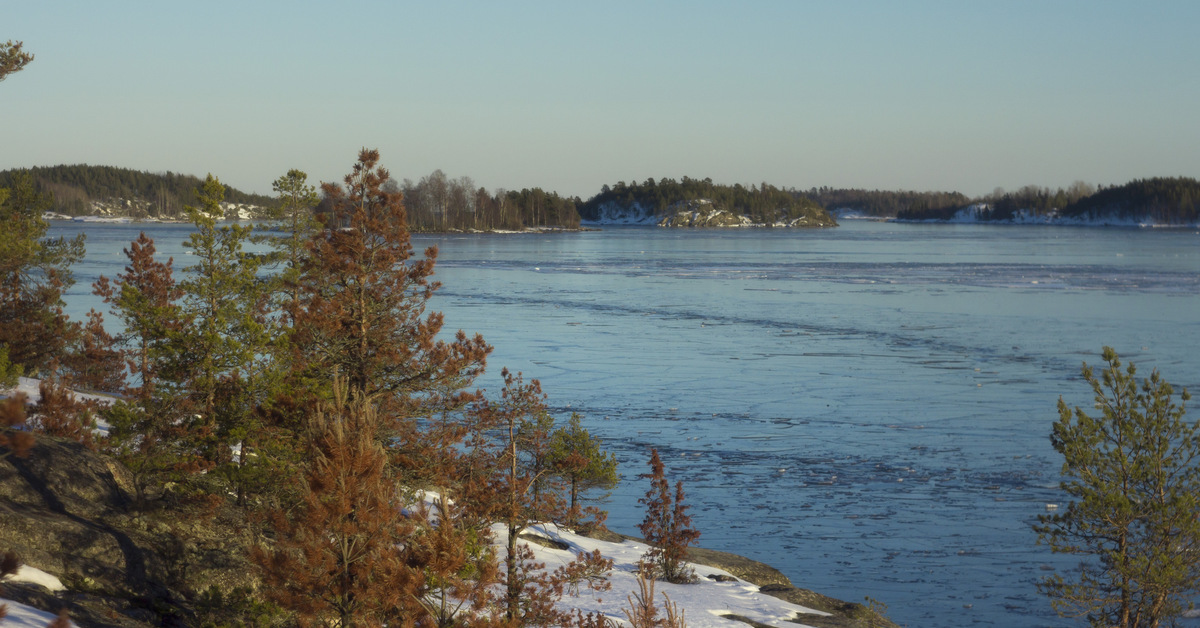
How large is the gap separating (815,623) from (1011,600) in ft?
11.1

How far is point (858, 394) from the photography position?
1064 inches

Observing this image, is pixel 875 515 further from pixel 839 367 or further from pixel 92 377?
pixel 92 377

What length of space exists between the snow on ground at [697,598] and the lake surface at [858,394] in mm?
1642

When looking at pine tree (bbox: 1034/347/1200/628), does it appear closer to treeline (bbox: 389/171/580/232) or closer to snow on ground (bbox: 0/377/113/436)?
snow on ground (bbox: 0/377/113/436)

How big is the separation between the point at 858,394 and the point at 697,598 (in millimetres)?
14444

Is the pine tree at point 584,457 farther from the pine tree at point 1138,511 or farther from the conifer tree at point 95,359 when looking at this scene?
the conifer tree at point 95,359

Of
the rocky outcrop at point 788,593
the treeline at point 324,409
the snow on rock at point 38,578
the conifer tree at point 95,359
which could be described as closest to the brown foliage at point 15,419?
the snow on rock at point 38,578

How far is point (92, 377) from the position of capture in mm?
24016

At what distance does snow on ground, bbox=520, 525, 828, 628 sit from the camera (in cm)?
1297

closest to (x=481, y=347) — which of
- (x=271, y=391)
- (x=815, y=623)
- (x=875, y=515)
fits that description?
(x=271, y=391)

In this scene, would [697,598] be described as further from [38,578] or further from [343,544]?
[38,578]

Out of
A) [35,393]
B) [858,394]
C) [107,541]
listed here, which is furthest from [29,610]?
[858,394]

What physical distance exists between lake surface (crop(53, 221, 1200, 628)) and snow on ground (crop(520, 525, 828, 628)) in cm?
164

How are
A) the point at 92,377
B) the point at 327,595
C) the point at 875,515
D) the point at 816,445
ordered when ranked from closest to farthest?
the point at 327,595 → the point at 875,515 → the point at 816,445 → the point at 92,377
